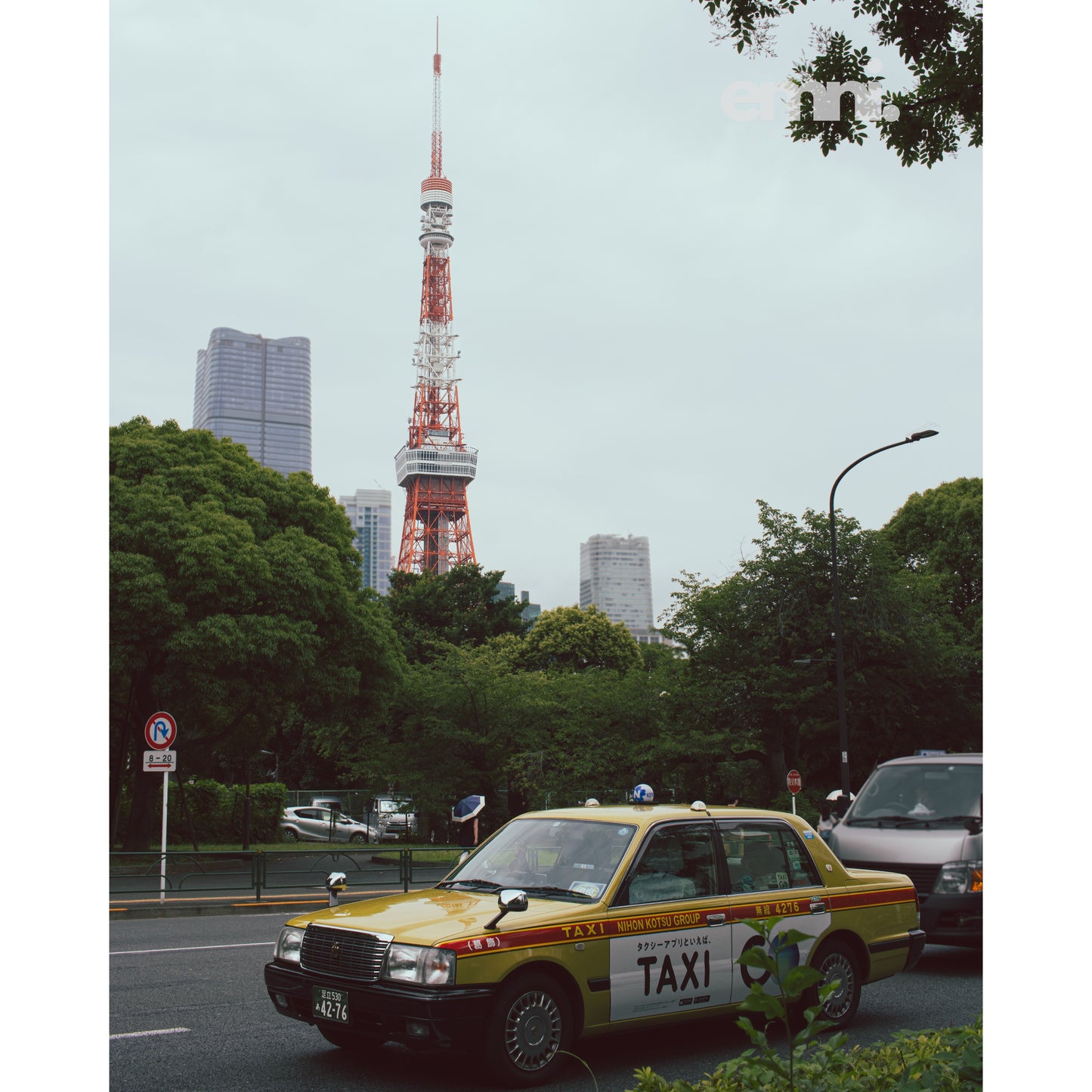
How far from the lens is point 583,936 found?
6340 millimetres

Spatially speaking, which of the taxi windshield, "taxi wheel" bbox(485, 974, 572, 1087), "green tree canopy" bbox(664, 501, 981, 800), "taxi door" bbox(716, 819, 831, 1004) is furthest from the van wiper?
"green tree canopy" bbox(664, 501, 981, 800)

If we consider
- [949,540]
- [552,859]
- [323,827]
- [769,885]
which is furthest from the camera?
[949,540]

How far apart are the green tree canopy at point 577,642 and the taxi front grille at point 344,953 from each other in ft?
164

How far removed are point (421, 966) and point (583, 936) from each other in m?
0.96

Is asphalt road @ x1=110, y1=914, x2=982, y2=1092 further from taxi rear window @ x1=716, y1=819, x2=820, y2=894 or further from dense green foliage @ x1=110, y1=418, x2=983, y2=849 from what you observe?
dense green foliage @ x1=110, y1=418, x2=983, y2=849

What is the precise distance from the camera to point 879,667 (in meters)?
32.8

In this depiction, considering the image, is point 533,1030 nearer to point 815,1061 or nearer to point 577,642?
point 815,1061

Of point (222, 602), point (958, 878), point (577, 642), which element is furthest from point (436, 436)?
point (958, 878)

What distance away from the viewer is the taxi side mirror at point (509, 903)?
602cm

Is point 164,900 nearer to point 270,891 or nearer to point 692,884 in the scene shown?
point 270,891

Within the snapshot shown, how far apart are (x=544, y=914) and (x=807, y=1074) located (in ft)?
8.07

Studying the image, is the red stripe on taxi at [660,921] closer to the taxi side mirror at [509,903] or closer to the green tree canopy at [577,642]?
the taxi side mirror at [509,903]

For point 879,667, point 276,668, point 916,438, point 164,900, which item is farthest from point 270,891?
point 879,667

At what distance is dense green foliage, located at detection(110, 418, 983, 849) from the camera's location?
23.9 metres
